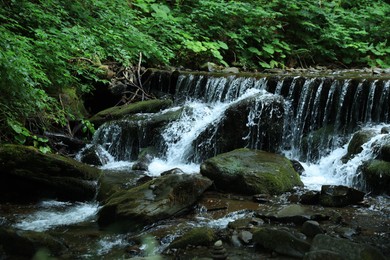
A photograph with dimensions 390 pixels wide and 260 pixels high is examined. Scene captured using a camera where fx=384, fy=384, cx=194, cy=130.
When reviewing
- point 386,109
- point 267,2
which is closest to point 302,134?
point 386,109

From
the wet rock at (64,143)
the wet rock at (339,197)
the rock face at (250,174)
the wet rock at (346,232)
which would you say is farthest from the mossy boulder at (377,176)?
the wet rock at (64,143)

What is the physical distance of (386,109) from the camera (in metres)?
8.02

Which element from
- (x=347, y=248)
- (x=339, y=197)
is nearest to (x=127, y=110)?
(x=339, y=197)

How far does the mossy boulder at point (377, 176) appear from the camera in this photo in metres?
5.88

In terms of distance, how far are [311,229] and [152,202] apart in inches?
80.1

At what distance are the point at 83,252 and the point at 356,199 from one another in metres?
3.71

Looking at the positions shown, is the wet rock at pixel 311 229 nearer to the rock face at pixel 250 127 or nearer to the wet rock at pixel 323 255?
the wet rock at pixel 323 255

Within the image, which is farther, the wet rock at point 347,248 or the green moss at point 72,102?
the green moss at point 72,102

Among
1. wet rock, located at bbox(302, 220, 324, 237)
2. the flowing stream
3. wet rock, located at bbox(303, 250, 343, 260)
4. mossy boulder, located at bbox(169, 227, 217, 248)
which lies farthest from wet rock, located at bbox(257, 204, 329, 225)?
the flowing stream

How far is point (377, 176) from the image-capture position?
235 inches

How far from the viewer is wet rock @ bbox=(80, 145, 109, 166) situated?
8047mm

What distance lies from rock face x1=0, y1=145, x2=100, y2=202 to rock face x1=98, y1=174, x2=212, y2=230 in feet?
2.71

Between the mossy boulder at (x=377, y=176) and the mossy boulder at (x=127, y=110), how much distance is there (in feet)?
18.1

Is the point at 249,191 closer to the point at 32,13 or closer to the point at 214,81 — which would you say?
the point at 214,81
